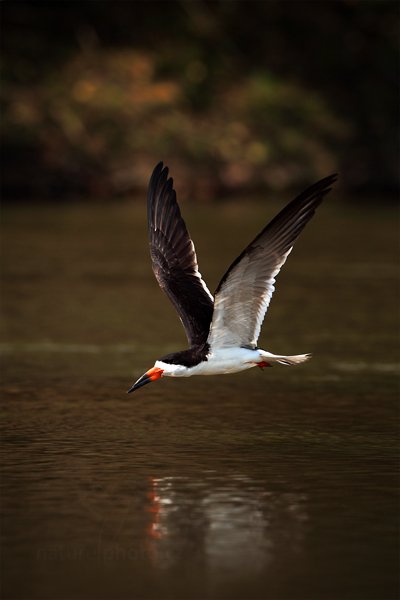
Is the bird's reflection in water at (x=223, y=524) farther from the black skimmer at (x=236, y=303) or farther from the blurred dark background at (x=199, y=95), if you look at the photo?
the blurred dark background at (x=199, y=95)

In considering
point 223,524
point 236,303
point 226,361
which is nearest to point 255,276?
point 236,303

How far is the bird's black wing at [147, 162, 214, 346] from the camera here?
1076 cm

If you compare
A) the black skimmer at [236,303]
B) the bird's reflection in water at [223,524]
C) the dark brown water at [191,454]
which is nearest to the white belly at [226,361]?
the black skimmer at [236,303]

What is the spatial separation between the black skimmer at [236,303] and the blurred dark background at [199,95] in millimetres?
25595

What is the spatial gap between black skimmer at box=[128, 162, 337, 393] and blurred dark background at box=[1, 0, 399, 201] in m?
25.6

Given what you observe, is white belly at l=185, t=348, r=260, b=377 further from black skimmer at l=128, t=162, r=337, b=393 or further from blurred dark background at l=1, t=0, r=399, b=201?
blurred dark background at l=1, t=0, r=399, b=201

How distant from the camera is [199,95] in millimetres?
40094

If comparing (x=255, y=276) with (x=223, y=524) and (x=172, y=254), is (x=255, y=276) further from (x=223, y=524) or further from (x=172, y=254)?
(x=223, y=524)

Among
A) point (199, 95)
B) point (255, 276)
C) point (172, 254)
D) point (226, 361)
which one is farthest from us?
point (199, 95)

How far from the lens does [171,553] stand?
726 cm

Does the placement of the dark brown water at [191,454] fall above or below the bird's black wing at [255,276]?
below

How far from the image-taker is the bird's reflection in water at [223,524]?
7.17 m

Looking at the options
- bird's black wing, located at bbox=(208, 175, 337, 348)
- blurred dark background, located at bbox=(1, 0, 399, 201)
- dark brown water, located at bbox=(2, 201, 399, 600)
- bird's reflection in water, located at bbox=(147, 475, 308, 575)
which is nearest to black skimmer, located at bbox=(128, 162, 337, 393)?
bird's black wing, located at bbox=(208, 175, 337, 348)

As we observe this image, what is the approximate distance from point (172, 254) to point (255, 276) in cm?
194
